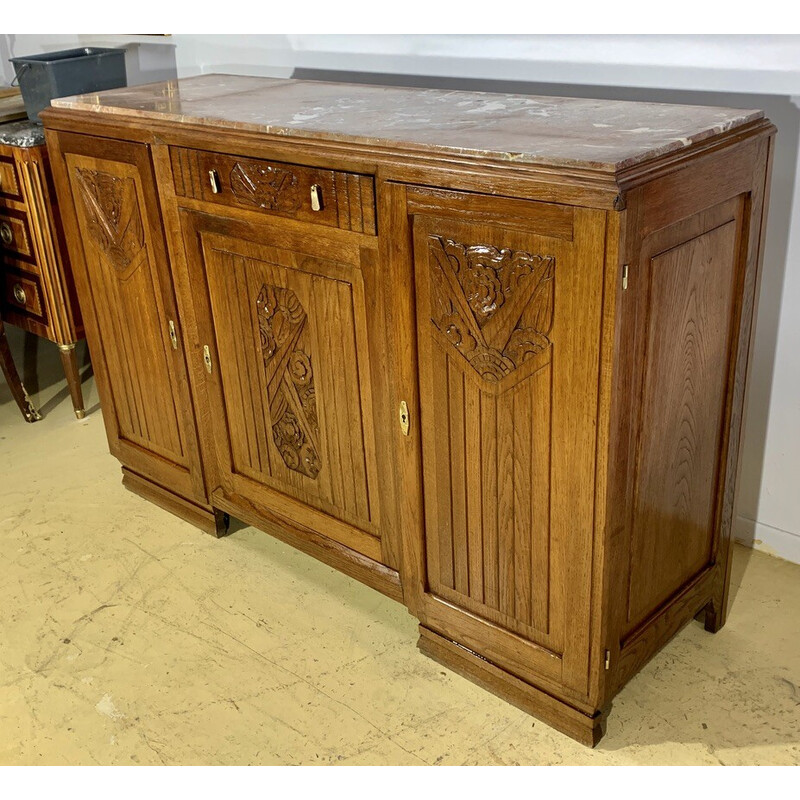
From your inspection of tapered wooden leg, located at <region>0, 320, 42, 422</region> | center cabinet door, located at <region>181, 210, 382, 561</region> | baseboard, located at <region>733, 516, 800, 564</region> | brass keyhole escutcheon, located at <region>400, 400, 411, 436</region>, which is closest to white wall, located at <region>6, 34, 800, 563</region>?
baseboard, located at <region>733, 516, 800, 564</region>

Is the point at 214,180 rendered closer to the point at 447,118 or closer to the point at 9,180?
the point at 447,118

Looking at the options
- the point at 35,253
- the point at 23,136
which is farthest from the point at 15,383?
the point at 23,136

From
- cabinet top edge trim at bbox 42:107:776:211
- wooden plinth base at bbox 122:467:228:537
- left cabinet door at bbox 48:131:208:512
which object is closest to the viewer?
cabinet top edge trim at bbox 42:107:776:211

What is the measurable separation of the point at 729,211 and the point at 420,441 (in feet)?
2.24

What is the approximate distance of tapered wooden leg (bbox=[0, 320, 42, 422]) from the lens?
2.92 metres

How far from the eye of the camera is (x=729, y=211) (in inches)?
62.6

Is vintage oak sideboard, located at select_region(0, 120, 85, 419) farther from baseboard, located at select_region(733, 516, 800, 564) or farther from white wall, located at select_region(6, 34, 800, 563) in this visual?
baseboard, located at select_region(733, 516, 800, 564)

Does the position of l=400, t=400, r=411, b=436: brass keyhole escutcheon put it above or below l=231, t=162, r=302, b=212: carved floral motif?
below

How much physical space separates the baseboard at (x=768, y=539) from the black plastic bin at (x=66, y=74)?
2185mm

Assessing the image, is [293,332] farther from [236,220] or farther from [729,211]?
[729,211]

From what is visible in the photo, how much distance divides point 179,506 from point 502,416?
47.5 inches

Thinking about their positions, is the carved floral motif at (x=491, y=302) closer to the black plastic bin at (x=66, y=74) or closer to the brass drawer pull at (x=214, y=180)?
the brass drawer pull at (x=214, y=180)

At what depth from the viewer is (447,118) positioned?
173cm

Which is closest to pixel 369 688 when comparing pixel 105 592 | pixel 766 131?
pixel 105 592
